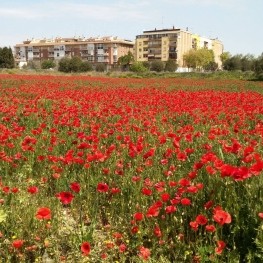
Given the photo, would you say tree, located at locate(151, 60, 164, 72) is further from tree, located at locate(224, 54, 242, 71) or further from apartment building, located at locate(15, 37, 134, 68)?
apartment building, located at locate(15, 37, 134, 68)

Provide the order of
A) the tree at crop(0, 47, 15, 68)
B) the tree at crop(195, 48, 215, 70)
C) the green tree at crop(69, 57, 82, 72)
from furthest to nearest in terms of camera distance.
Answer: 1. the tree at crop(195, 48, 215, 70)
2. the tree at crop(0, 47, 15, 68)
3. the green tree at crop(69, 57, 82, 72)

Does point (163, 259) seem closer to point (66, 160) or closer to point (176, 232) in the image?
point (176, 232)

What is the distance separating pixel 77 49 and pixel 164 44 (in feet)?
113

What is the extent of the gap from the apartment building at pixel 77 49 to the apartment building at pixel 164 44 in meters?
7.54

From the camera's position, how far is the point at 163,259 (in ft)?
11.6

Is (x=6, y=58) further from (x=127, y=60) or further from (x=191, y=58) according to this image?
(x=191, y=58)

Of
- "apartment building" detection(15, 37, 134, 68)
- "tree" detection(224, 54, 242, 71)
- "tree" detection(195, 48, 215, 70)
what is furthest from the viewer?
"apartment building" detection(15, 37, 134, 68)

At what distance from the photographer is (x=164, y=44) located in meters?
148

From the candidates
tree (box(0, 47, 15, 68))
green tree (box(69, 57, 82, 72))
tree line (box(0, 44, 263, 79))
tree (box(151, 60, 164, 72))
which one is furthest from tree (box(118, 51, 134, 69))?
tree (box(0, 47, 15, 68))

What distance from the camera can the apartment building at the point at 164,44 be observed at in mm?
146250

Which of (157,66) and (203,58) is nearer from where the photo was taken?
(157,66)

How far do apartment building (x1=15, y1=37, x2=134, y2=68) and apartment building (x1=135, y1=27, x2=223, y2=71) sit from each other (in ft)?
24.7

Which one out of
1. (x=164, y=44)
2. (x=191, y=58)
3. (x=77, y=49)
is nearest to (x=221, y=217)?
(x=191, y=58)

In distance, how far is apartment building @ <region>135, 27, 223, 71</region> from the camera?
14625cm
